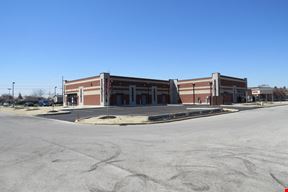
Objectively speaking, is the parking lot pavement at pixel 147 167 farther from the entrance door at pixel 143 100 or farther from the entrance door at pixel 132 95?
the entrance door at pixel 143 100

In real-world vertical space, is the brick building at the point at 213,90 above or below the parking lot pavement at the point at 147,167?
above

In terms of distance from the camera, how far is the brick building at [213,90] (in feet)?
211

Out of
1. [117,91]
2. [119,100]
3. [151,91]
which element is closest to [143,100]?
[151,91]

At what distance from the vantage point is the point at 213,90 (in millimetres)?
65312

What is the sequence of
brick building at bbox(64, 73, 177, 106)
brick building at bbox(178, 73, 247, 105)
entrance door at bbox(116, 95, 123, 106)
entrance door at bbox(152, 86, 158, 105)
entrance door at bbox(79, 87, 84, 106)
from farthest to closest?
entrance door at bbox(152, 86, 158, 105) → entrance door at bbox(79, 87, 84, 106) → brick building at bbox(178, 73, 247, 105) → entrance door at bbox(116, 95, 123, 106) → brick building at bbox(64, 73, 177, 106)

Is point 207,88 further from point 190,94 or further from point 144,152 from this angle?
point 144,152

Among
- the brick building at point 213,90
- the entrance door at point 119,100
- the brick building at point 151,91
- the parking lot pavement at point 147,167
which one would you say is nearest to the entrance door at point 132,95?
the brick building at point 151,91

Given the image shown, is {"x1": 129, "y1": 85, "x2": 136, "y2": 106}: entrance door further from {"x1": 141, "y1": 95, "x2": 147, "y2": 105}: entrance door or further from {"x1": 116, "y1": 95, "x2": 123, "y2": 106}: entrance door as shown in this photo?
{"x1": 116, "y1": 95, "x2": 123, "y2": 106}: entrance door

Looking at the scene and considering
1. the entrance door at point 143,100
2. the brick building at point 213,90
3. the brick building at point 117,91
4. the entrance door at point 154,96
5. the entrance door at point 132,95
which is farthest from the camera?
the entrance door at point 154,96

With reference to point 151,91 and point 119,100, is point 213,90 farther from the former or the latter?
point 119,100

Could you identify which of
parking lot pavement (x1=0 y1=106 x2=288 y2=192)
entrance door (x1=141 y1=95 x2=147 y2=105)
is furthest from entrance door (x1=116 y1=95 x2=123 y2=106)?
parking lot pavement (x1=0 y1=106 x2=288 y2=192)

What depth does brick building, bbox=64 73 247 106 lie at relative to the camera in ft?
192

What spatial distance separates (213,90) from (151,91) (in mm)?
18453

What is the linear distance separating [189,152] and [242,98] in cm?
7467
